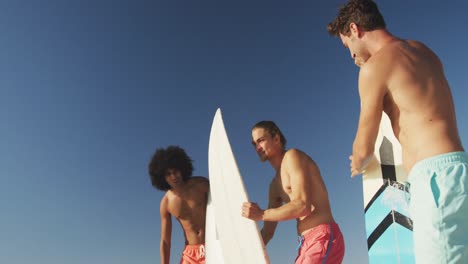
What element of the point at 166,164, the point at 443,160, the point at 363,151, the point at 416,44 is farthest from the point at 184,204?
the point at 443,160

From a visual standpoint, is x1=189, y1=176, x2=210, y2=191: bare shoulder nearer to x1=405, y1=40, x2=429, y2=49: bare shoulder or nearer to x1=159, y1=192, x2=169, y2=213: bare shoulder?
x1=159, y1=192, x2=169, y2=213: bare shoulder

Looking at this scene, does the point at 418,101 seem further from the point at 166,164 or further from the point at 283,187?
the point at 166,164

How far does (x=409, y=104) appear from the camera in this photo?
1967 mm

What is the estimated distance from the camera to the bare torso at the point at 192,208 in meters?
4.79

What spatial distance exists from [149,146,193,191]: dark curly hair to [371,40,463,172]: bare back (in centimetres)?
334

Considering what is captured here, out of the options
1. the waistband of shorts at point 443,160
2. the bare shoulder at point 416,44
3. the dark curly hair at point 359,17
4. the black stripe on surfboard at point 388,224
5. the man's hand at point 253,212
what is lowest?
the black stripe on surfboard at point 388,224

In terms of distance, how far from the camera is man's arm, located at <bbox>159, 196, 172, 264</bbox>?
4922mm

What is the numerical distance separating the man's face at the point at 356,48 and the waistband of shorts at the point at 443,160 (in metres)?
0.65

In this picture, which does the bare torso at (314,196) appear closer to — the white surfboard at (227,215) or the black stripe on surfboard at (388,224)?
the white surfboard at (227,215)

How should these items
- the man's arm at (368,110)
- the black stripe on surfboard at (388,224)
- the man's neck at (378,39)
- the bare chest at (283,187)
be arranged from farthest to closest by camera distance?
1. the black stripe on surfboard at (388,224)
2. the bare chest at (283,187)
3. the man's neck at (378,39)
4. the man's arm at (368,110)

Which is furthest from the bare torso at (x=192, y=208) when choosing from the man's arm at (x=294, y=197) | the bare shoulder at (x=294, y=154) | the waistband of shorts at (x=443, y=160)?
the waistband of shorts at (x=443, y=160)

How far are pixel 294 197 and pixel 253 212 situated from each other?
321 mm

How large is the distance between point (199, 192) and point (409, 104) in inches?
124

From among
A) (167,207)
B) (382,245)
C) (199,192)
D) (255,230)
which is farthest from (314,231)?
(167,207)
